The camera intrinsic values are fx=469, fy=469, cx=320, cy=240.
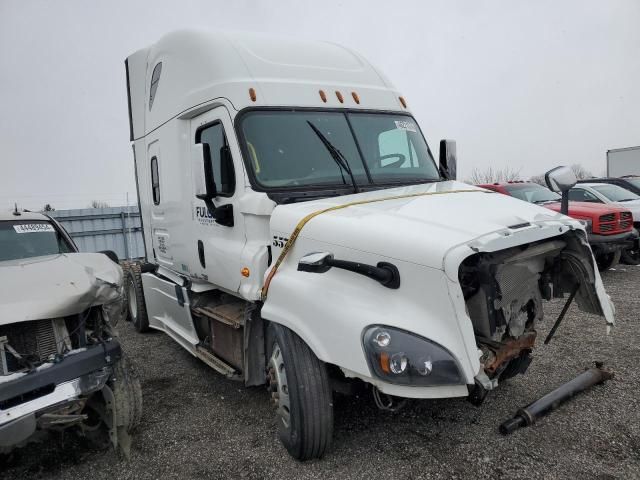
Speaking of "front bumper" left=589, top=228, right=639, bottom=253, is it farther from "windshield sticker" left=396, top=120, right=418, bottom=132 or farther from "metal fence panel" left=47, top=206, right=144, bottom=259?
"metal fence panel" left=47, top=206, right=144, bottom=259

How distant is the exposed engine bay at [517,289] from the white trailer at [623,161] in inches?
854

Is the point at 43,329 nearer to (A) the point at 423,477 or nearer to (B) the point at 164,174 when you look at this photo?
(B) the point at 164,174

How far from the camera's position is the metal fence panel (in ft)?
36.7

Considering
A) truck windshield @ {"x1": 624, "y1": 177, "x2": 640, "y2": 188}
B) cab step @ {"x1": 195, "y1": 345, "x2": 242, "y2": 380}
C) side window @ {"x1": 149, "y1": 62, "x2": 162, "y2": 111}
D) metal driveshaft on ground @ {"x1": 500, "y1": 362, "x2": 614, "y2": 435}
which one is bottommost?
metal driveshaft on ground @ {"x1": 500, "y1": 362, "x2": 614, "y2": 435}

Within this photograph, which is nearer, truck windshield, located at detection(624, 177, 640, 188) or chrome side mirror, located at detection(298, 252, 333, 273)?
chrome side mirror, located at detection(298, 252, 333, 273)

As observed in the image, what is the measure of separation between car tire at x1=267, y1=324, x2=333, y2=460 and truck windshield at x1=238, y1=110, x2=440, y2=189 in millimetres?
1287

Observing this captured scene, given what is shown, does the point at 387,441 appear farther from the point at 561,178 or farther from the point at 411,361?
the point at 561,178

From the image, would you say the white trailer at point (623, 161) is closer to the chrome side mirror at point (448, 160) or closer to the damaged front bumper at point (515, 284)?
the chrome side mirror at point (448, 160)

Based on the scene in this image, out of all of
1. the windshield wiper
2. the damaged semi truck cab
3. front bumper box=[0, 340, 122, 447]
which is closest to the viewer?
the damaged semi truck cab

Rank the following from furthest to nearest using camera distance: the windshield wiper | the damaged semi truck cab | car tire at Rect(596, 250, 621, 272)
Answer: car tire at Rect(596, 250, 621, 272) < the windshield wiper < the damaged semi truck cab

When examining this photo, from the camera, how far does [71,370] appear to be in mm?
3180

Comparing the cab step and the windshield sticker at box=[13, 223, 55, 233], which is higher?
the windshield sticker at box=[13, 223, 55, 233]

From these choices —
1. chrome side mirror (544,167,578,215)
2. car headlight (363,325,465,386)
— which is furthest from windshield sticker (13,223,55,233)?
chrome side mirror (544,167,578,215)

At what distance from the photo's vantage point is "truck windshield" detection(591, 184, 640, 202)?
1110cm
